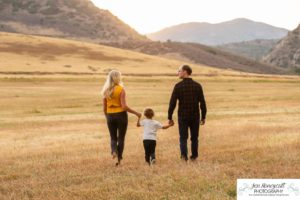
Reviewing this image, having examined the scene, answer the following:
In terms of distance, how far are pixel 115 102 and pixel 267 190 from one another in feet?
20.3

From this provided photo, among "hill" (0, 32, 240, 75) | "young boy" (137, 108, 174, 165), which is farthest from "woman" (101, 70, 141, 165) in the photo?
"hill" (0, 32, 240, 75)

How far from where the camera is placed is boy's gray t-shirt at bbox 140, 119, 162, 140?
13984 millimetres

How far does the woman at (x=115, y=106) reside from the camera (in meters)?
13.9

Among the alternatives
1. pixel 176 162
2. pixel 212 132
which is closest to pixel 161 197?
pixel 176 162

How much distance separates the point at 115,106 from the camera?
46.2 feet

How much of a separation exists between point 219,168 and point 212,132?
10.6m

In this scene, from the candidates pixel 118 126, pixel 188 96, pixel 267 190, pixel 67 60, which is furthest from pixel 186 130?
pixel 67 60

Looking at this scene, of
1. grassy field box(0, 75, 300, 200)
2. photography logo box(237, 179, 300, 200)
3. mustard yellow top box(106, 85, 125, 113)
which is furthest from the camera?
mustard yellow top box(106, 85, 125, 113)

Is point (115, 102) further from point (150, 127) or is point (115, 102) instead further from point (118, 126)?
point (150, 127)

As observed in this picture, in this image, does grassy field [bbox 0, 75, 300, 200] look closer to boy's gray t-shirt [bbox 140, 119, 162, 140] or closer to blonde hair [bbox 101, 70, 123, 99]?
boy's gray t-shirt [bbox 140, 119, 162, 140]

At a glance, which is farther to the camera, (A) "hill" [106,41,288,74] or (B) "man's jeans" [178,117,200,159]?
(A) "hill" [106,41,288,74]

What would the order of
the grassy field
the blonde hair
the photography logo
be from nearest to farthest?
the photography logo
the grassy field
the blonde hair

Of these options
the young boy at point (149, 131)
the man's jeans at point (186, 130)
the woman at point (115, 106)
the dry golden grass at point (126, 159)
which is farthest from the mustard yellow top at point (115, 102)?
the man's jeans at point (186, 130)

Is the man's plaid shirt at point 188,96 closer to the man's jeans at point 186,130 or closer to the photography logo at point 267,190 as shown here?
the man's jeans at point 186,130
